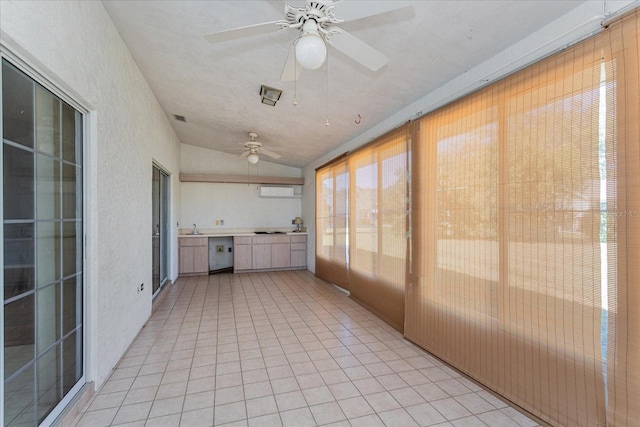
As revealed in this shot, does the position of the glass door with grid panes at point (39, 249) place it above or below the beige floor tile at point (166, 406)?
above

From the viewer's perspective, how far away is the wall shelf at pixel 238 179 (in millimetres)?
6582

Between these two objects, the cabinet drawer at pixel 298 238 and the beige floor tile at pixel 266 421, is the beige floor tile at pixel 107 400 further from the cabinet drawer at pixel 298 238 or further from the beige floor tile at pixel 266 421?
the cabinet drawer at pixel 298 238

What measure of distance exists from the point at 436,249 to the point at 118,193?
3.10 metres

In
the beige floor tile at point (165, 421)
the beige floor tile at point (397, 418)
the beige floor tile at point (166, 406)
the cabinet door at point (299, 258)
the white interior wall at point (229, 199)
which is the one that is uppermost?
the white interior wall at point (229, 199)

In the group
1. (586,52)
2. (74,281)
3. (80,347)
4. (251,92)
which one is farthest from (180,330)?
(586,52)

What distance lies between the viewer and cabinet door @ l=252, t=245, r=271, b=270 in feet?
22.7

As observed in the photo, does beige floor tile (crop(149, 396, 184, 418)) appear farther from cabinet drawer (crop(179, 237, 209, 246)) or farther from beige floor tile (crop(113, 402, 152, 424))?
cabinet drawer (crop(179, 237, 209, 246))

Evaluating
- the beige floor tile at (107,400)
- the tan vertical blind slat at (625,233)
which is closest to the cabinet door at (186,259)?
the beige floor tile at (107,400)

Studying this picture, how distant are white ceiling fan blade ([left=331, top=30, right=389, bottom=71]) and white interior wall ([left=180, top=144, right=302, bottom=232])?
5.76 meters

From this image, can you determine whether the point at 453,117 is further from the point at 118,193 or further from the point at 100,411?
the point at 100,411

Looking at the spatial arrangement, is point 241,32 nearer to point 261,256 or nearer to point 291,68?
point 291,68

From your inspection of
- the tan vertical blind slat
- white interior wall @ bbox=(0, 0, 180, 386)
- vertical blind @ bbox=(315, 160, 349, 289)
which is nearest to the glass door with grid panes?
white interior wall @ bbox=(0, 0, 180, 386)

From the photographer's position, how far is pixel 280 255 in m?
7.12

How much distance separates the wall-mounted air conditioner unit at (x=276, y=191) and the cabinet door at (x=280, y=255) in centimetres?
133
